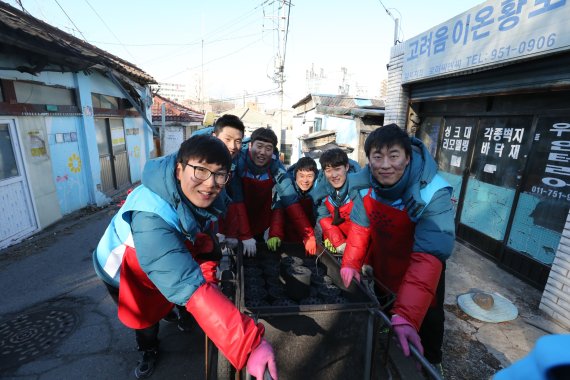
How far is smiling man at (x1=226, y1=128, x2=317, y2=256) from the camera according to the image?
3107 mm

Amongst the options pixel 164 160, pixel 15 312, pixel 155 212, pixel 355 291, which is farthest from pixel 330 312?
pixel 15 312

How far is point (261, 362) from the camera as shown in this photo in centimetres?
133

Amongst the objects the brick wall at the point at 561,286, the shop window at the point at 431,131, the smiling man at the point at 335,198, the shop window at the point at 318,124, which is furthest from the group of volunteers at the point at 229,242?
the shop window at the point at 318,124

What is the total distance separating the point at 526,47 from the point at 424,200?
307 centimetres

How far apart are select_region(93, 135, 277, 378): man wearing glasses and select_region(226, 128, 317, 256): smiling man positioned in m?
1.06

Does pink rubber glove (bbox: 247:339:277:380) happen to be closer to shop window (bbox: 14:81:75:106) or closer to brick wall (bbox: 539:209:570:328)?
brick wall (bbox: 539:209:570:328)

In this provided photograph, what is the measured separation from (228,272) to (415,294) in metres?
1.62

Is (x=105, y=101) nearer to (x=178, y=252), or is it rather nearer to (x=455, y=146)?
(x=178, y=252)

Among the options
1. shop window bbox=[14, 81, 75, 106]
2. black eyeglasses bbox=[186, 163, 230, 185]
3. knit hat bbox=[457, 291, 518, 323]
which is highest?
shop window bbox=[14, 81, 75, 106]

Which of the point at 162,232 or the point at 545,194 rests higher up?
the point at 162,232

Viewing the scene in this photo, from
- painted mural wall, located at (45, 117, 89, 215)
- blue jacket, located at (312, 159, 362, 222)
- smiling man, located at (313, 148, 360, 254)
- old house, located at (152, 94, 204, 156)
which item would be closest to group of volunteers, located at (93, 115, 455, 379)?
smiling man, located at (313, 148, 360, 254)

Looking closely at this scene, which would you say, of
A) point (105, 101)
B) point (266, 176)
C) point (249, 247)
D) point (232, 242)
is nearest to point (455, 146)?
point (266, 176)

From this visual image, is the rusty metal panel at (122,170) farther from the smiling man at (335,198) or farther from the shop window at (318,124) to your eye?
the shop window at (318,124)

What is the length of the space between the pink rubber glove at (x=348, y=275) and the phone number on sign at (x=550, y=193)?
3.32 metres
